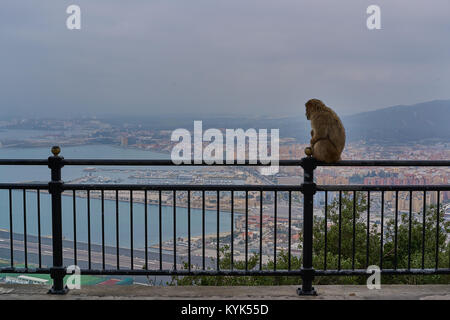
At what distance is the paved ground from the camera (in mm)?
4246

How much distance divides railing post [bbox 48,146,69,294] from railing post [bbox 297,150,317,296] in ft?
7.79

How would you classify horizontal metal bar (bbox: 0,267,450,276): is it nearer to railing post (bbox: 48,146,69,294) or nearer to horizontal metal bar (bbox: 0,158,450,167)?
railing post (bbox: 48,146,69,294)

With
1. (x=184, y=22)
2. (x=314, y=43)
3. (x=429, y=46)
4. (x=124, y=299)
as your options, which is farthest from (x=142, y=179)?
(x=184, y=22)

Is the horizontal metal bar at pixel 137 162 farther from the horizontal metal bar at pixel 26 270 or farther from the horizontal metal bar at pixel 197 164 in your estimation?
the horizontal metal bar at pixel 26 270

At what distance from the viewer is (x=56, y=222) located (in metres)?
4.32

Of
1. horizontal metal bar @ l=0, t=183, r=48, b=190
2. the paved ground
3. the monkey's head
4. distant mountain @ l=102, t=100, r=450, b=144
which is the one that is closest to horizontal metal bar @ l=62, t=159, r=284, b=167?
horizontal metal bar @ l=0, t=183, r=48, b=190

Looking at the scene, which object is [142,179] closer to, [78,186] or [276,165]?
[78,186]

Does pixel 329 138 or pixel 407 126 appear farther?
pixel 407 126

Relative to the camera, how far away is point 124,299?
414 cm

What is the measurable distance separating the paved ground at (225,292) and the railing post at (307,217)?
5.2 inches

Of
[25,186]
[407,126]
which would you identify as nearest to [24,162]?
[25,186]

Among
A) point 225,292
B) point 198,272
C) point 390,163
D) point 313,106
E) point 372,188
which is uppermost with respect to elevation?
point 313,106

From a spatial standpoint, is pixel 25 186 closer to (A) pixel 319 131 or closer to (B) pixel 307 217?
(B) pixel 307 217

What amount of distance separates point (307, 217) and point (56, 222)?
2474 millimetres
